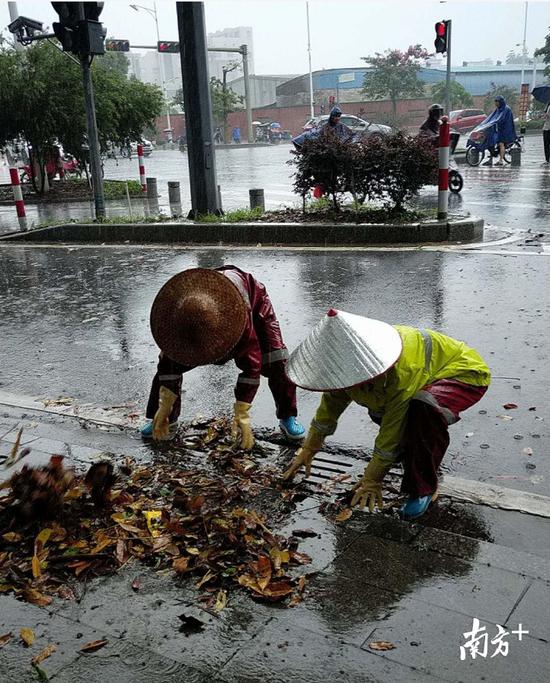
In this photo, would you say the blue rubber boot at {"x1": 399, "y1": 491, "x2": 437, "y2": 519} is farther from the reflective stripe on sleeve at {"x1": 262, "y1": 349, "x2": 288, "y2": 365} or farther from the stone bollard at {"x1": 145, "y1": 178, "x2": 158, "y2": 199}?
the stone bollard at {"x1": 145, "y1": 178, "x2": 158, "y2": 199}

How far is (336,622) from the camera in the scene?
253 centimetres

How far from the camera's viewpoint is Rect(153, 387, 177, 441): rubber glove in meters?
4.01

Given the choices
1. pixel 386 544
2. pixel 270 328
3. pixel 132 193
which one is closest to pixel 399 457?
pixel 386 544

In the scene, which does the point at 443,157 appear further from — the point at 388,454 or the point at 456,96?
the point at 456,96

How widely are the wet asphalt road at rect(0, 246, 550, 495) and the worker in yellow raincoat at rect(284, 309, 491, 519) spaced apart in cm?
56

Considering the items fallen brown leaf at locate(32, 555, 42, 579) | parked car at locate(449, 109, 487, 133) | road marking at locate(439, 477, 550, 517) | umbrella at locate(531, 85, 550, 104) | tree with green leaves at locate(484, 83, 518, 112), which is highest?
tree with green leaves at locate(484, 83, 518, 112)

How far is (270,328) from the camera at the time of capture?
409cm

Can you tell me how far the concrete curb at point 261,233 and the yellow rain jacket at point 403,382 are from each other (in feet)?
20.7

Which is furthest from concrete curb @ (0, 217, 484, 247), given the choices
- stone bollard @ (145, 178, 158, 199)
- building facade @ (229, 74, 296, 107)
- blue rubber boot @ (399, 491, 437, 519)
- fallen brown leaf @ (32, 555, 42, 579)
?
building facade @ (229, 74, 296, 107)

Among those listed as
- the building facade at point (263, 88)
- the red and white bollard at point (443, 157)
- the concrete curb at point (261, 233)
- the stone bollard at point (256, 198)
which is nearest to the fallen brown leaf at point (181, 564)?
the concrete curb at point (261, 233)

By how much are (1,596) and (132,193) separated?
17687 millimetres

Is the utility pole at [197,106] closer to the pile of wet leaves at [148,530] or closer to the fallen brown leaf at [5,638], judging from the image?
the pile of wet leaves at [148,530]

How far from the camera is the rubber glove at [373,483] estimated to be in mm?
3211

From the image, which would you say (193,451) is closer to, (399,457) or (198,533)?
(198,533)
